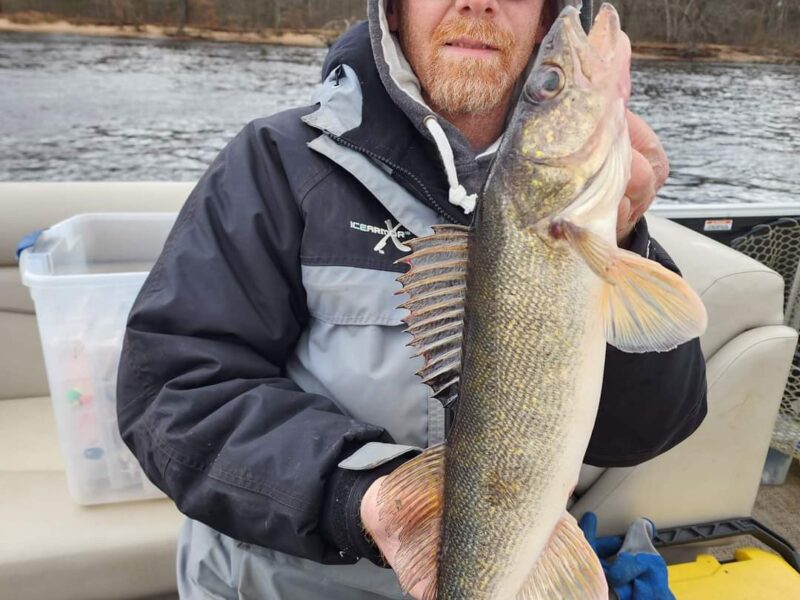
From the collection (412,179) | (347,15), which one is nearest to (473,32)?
(412,179)

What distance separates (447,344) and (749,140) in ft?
42.3

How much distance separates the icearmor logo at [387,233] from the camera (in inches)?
62.6

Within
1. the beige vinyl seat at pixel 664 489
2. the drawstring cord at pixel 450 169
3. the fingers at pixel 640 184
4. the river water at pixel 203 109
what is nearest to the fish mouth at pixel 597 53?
the fingers at pixel 640 184

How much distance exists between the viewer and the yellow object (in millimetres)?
2129

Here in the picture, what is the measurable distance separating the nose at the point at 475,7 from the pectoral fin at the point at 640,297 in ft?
2.89

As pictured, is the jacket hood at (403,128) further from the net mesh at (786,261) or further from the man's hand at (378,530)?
the net mesh at (786,261)

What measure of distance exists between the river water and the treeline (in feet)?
3.28

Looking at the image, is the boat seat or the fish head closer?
the fish head

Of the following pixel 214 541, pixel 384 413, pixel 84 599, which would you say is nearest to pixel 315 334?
pixel 384 413

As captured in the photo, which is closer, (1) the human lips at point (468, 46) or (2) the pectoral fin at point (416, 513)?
(2) the pectoral fin at point (416, 513)

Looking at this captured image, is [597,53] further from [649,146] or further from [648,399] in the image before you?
[648,399]

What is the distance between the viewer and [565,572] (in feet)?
3.88

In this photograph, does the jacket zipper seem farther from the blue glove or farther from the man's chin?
the blue glove

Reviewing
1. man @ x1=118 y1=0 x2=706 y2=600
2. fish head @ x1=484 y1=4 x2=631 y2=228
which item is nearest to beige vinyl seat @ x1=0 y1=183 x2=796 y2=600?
man @ x1=118 y1=0 x2=706 y2=600
